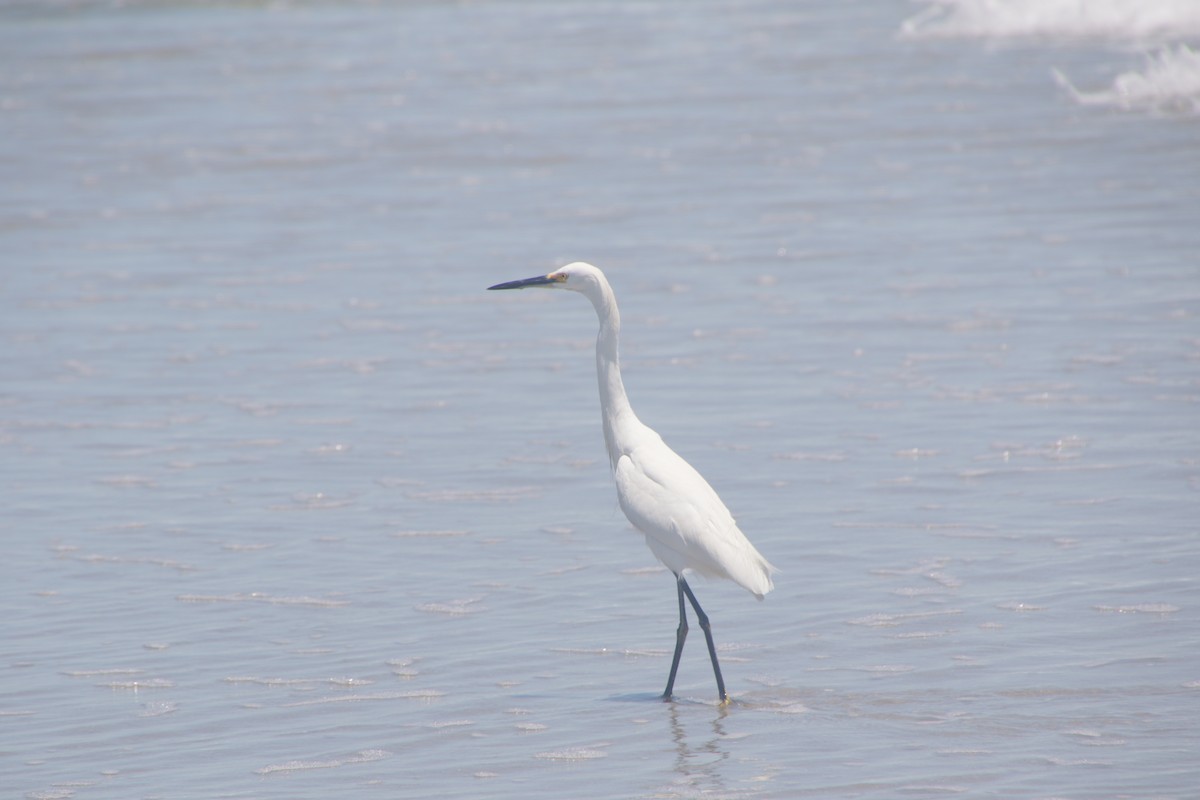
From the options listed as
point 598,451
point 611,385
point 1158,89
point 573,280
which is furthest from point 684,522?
point 1158,89

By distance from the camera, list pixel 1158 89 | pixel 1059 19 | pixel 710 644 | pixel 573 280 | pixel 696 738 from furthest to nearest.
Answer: pixel 1059 19, pixel 1158 89, pixel 573 280, pixel 710 644, pixel 696 738

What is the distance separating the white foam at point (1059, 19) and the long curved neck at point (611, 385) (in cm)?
1676

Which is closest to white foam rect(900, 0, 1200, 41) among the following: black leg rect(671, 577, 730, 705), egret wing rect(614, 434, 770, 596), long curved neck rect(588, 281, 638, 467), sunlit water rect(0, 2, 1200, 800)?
sunlit water rect(0, 2, 1200, 800)

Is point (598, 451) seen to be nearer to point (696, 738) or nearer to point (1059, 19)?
point (696, 738)

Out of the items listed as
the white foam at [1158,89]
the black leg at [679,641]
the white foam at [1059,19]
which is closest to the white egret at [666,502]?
the black leg at [679,641]

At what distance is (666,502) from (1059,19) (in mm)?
18312

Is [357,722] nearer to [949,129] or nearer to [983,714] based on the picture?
[983,714]

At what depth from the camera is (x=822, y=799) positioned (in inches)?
176

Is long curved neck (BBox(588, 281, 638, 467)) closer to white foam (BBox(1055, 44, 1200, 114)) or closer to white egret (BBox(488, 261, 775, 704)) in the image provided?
white egret (BBox(488, 261, 775, 704))

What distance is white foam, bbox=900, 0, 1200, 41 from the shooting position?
20859mm

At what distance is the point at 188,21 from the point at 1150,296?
22697 mm

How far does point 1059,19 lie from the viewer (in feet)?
71.8

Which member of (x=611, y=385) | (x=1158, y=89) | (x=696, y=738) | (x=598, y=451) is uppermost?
(x=611, y=385)

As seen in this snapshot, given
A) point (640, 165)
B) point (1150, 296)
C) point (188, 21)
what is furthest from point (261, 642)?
point (188, 21)
